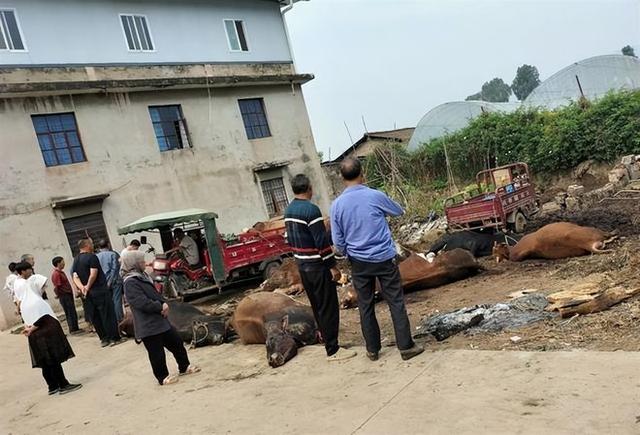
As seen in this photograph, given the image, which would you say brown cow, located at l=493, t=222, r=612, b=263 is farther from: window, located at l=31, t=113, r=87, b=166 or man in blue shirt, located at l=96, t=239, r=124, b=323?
window, located at l=31, t=113, r=87, b=166

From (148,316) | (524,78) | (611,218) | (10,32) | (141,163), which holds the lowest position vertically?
(611,218)

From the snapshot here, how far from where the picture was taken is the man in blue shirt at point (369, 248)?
436 centimetres

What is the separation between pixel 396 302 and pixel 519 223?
325 inches

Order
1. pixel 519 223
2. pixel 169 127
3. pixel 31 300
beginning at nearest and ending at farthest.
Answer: pixel 31 300 < pixel 519 223 < pixel 169 127

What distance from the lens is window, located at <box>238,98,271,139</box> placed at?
713 inches

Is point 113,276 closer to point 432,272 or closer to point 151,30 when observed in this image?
point 432,272

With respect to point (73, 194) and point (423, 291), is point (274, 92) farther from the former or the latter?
point (423, 291)

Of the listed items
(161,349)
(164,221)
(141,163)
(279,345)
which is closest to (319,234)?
(279,345)

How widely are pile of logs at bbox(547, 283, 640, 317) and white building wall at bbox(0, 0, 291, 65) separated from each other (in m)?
14.3

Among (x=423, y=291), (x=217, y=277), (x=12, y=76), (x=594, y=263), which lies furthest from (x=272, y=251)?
(x=12, y=76)

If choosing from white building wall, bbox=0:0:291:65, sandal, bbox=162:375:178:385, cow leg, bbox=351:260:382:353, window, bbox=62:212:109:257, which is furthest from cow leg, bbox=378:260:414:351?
white building wall, bbox=0:0:291:65

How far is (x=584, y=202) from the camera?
13.6m

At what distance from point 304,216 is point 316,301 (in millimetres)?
828

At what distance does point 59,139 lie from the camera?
13961 millimetres
